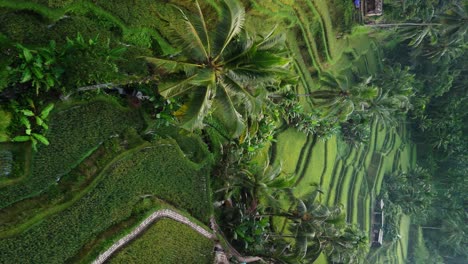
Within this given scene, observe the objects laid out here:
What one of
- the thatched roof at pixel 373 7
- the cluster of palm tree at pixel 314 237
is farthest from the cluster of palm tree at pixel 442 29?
the cluster of palm tree at pixel 314 237

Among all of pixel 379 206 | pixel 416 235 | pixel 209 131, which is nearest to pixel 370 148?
pixel 379 206

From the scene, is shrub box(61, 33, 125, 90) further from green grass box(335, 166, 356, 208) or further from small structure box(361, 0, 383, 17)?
green grass box(335, 166, 356, 208)

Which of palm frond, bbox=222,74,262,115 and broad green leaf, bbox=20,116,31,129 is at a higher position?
palm frond, bbox=222,74,262,115

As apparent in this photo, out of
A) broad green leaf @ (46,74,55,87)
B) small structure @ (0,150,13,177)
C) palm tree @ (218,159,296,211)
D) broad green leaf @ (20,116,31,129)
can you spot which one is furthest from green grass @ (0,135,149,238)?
palm tree @ (218,159,296,211)

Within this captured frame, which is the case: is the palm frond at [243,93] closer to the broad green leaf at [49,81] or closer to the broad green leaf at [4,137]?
the broad green leaf at [49,81]

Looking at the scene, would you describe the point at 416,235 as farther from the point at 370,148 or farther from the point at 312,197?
the point at 312,197

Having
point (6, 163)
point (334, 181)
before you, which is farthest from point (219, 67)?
point (334, 181)
